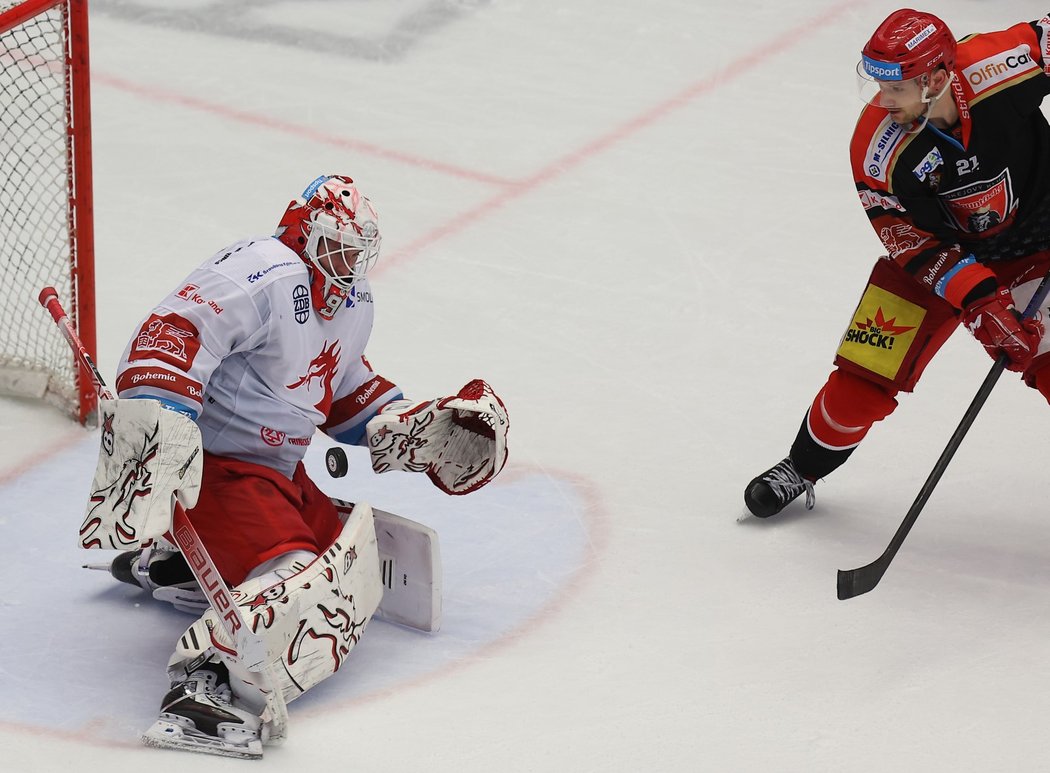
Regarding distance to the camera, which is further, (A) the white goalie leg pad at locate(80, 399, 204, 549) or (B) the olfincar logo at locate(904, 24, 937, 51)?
(B) the olfincar logo at locate(904, 24, 937, 51)

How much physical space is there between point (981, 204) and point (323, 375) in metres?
1.40

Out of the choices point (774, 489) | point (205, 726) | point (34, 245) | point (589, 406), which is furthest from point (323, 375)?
point (34, 245)

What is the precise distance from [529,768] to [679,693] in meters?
0.41

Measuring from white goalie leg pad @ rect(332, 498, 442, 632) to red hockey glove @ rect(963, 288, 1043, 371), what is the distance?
120 centimetres

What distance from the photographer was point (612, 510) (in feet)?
13.9

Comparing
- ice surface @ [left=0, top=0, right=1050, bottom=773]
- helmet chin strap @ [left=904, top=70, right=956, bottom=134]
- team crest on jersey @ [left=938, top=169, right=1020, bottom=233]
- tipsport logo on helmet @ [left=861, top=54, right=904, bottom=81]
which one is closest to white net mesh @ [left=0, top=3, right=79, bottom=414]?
ice surface @ [left=0, top=0, right=1050, bottom=773]

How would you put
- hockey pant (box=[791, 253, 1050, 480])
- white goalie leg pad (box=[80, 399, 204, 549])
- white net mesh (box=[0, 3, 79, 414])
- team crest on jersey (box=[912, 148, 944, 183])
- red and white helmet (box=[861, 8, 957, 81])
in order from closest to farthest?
white goalie leg pad (box=[80, 399, 204, 549])
red and white helmet (box=[861, 8, 957, 81])
team crest on jersey (box=[912, 148, 944, 183])
hockey pant (box=[791, 253, 1050, 480])
white net mesh (box=[0, 3, 79, 414])

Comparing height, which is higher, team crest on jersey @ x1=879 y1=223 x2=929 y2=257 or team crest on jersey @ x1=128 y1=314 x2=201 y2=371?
team crest on jersey @ x1=879 y1=223 x2=929 y2=257

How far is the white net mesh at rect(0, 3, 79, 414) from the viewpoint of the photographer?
15.1 feet

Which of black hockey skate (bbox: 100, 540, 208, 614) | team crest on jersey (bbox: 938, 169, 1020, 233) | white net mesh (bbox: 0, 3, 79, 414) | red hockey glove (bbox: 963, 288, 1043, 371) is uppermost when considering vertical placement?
team crest on jersey (bbox: 938, 169, 1020, 233)

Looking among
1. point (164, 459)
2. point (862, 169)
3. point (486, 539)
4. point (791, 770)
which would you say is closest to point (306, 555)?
point (164, 459)

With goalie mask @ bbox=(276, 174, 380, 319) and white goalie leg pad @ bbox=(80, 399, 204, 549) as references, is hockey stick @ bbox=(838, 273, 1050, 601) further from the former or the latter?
white goalie leg pad @ bbox=(80, 399, 204, 549)

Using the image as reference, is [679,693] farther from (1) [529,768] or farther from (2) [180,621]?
(2) [180,621]

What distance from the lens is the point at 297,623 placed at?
332 centimetres
